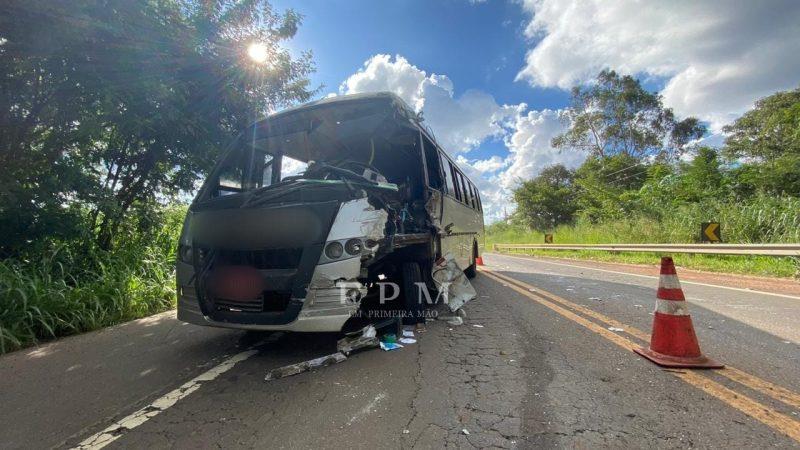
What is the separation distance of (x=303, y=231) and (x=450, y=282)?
105 inches

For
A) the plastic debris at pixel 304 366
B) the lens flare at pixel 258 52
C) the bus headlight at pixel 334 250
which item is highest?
the lens flare at pixel 258 52

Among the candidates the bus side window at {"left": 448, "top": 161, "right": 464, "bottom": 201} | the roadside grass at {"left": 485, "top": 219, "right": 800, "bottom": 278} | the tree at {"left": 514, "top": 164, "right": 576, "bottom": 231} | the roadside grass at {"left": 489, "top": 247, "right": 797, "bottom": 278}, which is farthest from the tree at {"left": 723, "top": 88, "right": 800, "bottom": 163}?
the bus side window at {"left": 448, "top": 161, "right": 464, "bottom": 201}

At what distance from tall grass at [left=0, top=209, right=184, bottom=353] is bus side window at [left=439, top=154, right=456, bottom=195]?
183 inches

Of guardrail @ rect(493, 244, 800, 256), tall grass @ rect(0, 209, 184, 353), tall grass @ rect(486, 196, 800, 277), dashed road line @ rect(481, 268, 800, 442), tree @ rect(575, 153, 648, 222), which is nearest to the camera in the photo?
dashed road line @ rect(481, 268, 800, 442)

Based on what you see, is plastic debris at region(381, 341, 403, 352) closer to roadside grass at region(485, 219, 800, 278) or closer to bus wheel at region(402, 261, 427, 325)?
bus wheel at region(402, 261, 427, 325)

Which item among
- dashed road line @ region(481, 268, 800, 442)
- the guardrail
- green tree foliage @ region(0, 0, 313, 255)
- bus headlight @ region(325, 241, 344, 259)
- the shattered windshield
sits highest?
green tree foliage @ region(0, 0, 313, 255)

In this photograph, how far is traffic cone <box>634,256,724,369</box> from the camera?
9.18ft

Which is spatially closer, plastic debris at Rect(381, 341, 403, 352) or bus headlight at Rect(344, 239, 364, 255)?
bus headlight at Rect(344, 239, 364, 255)

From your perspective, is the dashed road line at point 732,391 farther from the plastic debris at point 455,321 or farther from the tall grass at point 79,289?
the tall grass at point 79,289

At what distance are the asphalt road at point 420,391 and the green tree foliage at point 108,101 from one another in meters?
2.60

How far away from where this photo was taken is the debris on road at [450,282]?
4676 millimetres

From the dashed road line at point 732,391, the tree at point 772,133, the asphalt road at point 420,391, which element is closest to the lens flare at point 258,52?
the asphalt road at point 420,391

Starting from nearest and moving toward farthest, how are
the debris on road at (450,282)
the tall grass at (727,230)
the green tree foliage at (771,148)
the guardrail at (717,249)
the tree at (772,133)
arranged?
the debris on road at (450,282) → the guardrail at (717,249) → the tall grass at (727,230) → the green tree foliage at (771,148) → the tree at (772,133)

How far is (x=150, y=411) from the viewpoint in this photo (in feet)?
7.48
